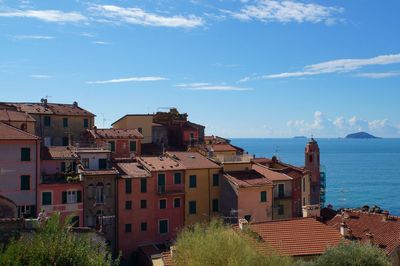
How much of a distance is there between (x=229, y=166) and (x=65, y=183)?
46.5 ft

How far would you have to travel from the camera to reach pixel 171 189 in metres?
40.3

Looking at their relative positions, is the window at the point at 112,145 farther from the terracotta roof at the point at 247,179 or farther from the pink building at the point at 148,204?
the terracotta roof at the point at 247,179

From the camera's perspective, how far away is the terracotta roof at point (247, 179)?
40000mm

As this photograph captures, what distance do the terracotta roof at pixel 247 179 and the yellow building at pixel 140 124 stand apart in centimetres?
1467

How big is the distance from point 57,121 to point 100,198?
14.7m

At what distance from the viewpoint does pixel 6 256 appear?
44.0ft

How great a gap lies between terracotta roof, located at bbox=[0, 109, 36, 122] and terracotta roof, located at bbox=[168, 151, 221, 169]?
42.6 ft

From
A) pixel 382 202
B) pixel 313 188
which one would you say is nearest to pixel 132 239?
pixel 313 188

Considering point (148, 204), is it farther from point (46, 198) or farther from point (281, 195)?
point (281, 195)

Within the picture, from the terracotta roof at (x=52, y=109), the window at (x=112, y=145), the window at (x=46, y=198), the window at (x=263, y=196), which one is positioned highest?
the terracotta roof at (x=52, y=109)

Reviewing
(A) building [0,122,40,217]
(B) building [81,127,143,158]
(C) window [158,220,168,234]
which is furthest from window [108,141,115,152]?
(A) building [0,122,40,217]

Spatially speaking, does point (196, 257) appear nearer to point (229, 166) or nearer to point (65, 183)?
point (65, 183)

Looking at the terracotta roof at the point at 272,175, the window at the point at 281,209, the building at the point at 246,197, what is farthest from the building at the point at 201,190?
the window at the point at 281,209

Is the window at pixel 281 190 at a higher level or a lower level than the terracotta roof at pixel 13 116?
lower
